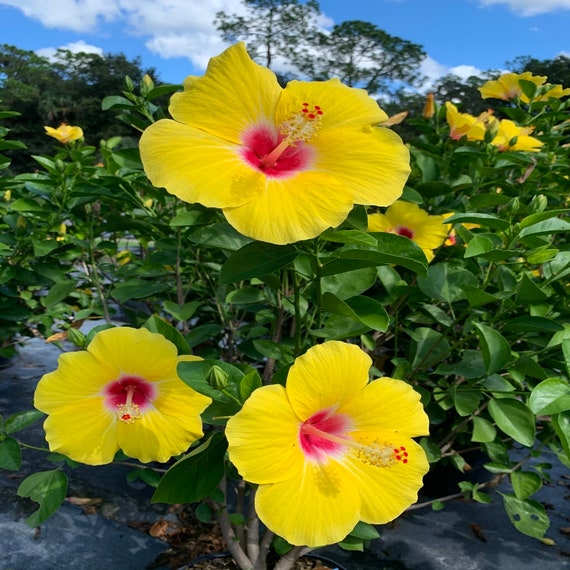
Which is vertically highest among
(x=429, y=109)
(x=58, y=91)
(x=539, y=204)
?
(x=58, y=91)

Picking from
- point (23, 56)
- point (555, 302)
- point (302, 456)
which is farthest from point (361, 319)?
point (23, 56)

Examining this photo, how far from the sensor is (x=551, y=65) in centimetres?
2680

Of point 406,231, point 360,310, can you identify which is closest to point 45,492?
point 360,310

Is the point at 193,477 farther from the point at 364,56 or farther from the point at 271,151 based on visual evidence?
the point at 364,56

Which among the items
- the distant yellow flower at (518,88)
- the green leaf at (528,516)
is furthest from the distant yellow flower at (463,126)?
the green leaf at (528,516)

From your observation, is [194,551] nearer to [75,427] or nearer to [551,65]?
[75,427]

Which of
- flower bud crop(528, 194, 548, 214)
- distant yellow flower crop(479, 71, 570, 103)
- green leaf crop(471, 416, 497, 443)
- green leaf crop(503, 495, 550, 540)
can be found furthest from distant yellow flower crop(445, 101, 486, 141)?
green leaf crop(503, 495, 550, 540)

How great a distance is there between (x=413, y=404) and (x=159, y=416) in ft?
1.62

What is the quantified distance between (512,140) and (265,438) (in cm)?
138

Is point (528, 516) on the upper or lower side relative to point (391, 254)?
lower

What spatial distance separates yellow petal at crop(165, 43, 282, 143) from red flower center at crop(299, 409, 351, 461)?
486 mm

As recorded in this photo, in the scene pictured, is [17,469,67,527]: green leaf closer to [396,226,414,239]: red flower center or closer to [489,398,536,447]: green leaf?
[489,398,536,447]: green leaf

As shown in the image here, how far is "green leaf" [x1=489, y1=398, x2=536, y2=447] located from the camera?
4.29ft

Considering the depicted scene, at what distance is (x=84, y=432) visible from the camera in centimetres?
110
